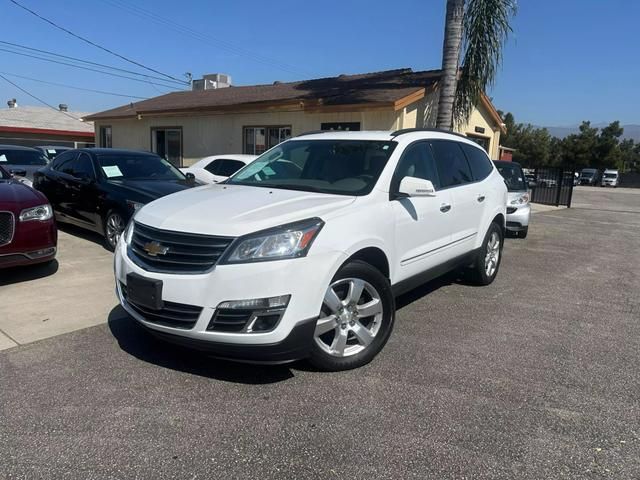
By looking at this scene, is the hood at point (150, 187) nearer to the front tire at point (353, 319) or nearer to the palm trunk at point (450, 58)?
the front tire at point (353, 319)

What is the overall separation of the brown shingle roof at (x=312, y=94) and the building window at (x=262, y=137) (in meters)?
0.91

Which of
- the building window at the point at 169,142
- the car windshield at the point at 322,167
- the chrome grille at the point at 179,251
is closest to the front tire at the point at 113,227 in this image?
the car windshield at the point at 322,167

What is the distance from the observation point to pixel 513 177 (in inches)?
448

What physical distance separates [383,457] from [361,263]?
1383 millimetres

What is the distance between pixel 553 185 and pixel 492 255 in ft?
56.6

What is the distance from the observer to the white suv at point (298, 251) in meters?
3.18

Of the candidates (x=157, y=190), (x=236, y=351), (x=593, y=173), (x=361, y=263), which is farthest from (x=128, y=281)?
(x=593, y=173)

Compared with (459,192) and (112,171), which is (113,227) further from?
(459,192)

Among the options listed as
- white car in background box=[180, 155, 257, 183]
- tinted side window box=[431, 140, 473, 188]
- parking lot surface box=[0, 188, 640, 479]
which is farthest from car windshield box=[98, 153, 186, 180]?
tinted side window box=[431, 140, 473, 188]

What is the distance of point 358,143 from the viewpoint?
4629mm

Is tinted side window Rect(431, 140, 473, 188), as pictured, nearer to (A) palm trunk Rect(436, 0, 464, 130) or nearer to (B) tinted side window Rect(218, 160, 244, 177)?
(B) tinted side window Rect(218, 160, 244, 177)

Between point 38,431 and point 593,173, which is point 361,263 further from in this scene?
point 593,173

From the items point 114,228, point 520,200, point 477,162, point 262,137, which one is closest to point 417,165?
point 477,162

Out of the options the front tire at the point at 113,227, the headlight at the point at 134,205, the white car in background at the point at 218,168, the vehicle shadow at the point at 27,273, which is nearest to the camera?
the vehicle shadow at the point at 27,273
